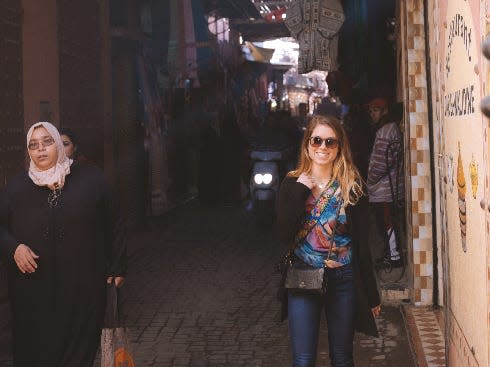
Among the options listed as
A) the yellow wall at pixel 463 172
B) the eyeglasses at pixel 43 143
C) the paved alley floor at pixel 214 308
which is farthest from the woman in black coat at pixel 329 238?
the paved alley floor at pixel 214 308

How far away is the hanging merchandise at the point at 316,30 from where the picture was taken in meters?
9.65

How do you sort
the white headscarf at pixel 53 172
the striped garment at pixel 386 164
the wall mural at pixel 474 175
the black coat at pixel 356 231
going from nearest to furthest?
the wall mural at pixel 474 175, the black coat at pixel 356 231, the white headscarf at pixel 53 172, the striped garment at pixel 386 164

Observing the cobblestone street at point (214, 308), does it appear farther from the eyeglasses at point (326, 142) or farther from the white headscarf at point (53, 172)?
the eyeglasses at point (326, 142)

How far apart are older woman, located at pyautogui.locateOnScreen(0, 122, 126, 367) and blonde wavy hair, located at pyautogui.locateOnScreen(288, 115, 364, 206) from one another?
133 cm

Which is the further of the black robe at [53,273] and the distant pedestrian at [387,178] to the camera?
the distant pedestrian at [387,178]

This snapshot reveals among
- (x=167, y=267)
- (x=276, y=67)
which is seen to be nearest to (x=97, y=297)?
(x=167, y=267)

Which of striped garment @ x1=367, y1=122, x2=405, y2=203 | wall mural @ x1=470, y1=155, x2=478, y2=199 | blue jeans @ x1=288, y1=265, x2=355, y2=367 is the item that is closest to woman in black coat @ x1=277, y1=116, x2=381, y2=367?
blue jeans @ x1=288, y1=265, x2=355, y2=367

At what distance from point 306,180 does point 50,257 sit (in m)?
1.57

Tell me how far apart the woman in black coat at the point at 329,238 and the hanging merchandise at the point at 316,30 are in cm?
546

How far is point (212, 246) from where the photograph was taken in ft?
38.0

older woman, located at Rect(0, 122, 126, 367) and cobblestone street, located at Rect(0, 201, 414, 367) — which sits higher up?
older woman, located at Rect(0, 122, 126, 367)

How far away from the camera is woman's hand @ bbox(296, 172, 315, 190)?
14.0 feet

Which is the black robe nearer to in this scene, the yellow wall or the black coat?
the black coat

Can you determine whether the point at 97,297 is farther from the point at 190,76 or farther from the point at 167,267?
the point at 190,76
